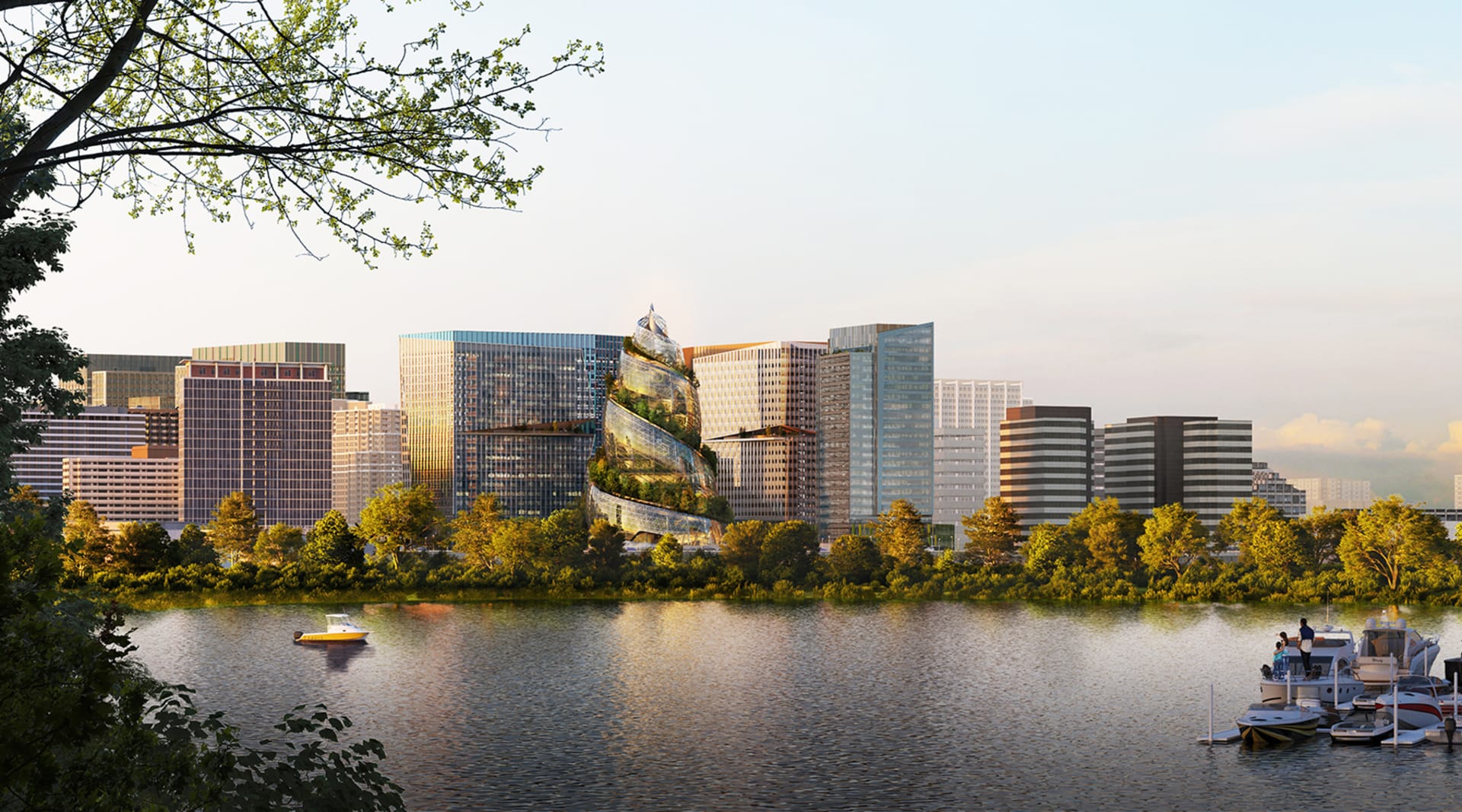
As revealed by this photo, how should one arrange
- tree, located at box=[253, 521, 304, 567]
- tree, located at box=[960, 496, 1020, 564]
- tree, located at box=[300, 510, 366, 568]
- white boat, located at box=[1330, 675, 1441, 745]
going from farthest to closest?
tree, located at box=[253, 521, 304, 567] → tree, located at box=[960, 496, 1020, 564] → tree, located at box=[300, 510, 366, 568] → white boat, located at box=[1330, 675, 1441, 745]

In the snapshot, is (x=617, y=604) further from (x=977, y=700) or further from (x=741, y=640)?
(x=977, y=700)

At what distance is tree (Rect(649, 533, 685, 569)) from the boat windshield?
6774 cm

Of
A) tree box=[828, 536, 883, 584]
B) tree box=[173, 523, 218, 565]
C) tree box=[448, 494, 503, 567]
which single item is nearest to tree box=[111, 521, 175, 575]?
tree box=[173, 523, 218, 565]

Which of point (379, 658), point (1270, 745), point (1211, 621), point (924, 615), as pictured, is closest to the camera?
point (1270, 745)

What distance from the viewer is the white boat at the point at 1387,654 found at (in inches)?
2270

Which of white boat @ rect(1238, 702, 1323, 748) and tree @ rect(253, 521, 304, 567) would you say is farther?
tree @ rect(253, 521, 304, 567)

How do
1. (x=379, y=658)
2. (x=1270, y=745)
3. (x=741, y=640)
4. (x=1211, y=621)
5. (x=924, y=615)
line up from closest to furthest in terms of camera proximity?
(x=1270, y=745), (x=379, y=658), (x=741, y=640), (x=1211, y=621), (x=924, y=615)

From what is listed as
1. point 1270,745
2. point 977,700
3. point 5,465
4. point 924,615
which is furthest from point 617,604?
point 5,465

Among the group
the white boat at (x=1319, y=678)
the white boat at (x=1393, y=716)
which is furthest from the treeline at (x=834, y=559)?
the white boat at (x=1393, y=716)

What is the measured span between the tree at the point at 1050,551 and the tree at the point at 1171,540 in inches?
230

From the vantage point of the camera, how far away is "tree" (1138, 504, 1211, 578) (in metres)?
122

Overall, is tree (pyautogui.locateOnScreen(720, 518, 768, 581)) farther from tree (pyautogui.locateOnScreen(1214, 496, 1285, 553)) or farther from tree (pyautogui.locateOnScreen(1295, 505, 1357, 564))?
tree (pyautogui.locateOnScreen(1295, 505, 1357, 564))

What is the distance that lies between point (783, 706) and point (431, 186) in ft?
132

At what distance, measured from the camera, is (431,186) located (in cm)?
1739
